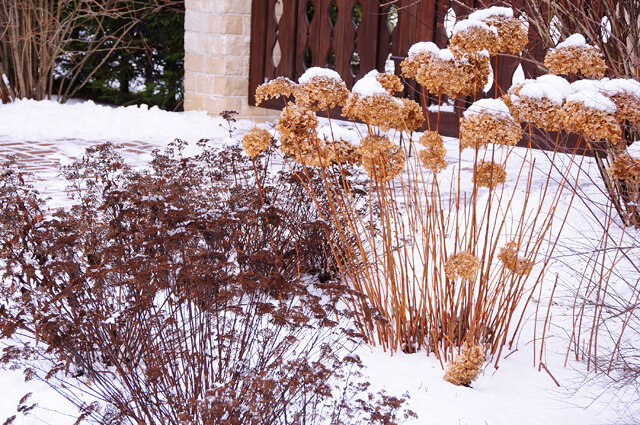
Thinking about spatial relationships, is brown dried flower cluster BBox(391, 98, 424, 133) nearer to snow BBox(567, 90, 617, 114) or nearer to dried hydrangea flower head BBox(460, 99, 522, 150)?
dried hydrangea flower head BBox(460, 99, 522, 150)

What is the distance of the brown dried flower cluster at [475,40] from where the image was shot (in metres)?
2.44

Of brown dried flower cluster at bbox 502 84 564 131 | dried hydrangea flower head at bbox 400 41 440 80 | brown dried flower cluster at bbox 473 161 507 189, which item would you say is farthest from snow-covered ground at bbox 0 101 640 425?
dried hydrangea flower head at bbox 400 41 440 80

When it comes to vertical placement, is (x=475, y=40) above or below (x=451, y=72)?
above

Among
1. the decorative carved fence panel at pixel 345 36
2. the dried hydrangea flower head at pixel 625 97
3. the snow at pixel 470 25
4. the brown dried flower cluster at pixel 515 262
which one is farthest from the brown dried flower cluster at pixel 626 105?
the decorative carved fence panel at pixel 345 36

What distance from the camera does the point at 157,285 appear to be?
99.0 inches

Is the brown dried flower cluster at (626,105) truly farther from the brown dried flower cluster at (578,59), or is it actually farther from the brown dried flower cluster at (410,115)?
the brown dried flower cluster at (410,115)

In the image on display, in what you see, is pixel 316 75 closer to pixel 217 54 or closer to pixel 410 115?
pixel 410 115

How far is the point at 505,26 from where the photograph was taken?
2602mm

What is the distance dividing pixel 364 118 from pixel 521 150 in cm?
610

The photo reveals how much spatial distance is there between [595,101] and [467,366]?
3.28 ft

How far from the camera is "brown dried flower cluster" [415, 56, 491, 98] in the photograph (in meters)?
2.50

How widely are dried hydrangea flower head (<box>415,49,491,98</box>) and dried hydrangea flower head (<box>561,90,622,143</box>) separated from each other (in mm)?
381

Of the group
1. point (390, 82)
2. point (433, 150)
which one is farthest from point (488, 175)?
point (390, 82)

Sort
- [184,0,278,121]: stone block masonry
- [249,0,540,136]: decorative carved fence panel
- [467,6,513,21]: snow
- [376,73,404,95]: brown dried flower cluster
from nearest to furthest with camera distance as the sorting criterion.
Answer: [467,6,513,21]: snow → [376,73,404,95]: brown dried flower cluster → [249,0,540,136]: decorative carved fence panel → [184,0,278,121]: stone block masonry
